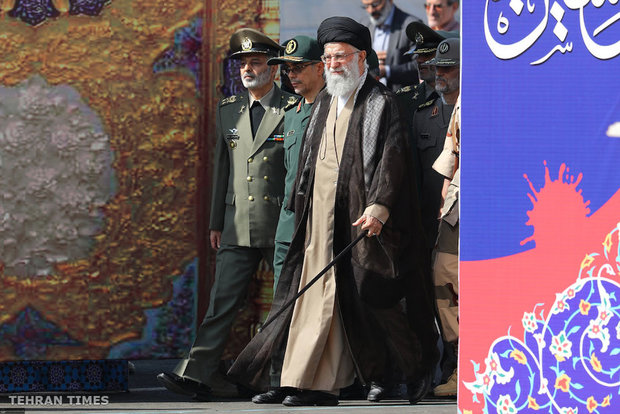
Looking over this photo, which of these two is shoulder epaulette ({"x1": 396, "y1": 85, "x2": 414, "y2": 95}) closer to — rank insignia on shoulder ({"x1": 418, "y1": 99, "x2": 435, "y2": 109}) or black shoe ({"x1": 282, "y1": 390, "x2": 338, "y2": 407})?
rank insignia on shoulder ({"x1": 418, "y1": 99, "x2": 435, "y2": 109})

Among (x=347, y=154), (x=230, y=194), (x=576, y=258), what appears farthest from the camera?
(x=230, y=194)

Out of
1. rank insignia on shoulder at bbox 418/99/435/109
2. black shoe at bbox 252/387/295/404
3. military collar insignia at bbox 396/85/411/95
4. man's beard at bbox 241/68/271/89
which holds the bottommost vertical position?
black shoe at bbox 252/387/295/404

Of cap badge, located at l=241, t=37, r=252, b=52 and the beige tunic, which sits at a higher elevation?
cap badge, located at l=241, t=37, r=252, b=52

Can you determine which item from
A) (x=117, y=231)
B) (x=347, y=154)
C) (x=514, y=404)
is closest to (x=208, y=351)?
(x=117, y=231)

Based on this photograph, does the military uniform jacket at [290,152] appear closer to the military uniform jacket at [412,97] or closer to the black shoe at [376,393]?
the military uniform jacket at [412,97]

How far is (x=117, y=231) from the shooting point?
738 centimetres

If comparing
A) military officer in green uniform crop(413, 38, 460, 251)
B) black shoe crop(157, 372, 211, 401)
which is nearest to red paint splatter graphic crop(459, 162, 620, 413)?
military officer in green uniform crop(413, 38, 460, 251)

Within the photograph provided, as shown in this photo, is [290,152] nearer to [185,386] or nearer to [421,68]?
[421,68]

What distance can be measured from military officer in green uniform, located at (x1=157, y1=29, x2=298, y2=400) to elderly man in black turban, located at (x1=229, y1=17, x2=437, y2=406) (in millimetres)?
376

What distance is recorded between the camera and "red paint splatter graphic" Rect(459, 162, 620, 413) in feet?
16.0

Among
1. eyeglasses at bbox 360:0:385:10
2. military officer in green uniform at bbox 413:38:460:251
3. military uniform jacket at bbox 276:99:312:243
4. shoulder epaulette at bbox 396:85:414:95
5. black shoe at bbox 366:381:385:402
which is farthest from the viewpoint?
shoulder epaulette at bbox 396:85:414:95

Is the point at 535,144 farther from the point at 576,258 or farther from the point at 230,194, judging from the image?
the point at 230,194

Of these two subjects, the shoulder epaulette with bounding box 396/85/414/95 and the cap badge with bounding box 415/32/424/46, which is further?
the shoulder epaulette with bounding box 396/85/414/95

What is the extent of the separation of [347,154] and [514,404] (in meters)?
2.33
